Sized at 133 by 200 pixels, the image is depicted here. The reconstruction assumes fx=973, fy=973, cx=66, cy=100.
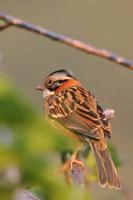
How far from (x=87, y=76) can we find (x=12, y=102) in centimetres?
1298

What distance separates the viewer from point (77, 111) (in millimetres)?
6137

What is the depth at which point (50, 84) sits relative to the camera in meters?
6.66

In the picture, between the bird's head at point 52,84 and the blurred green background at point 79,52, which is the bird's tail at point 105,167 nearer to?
the bird's head at point 52,84

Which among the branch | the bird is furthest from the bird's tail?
the branch

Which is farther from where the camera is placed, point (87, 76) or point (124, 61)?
point (87, 76)

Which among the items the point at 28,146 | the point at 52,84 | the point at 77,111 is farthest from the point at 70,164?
the point at 52,84

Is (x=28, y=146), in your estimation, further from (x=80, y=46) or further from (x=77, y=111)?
(x=77, y=111)

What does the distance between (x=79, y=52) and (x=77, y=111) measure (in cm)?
860

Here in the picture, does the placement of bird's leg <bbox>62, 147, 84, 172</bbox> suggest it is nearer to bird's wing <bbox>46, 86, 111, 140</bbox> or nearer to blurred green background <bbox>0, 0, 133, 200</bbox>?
→ bird's wing <bbox>46, 86, 111, 140</bbox>

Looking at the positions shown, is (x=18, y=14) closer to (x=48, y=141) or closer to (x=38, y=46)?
(x=38, y=46)

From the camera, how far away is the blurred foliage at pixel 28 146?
1.17 meters

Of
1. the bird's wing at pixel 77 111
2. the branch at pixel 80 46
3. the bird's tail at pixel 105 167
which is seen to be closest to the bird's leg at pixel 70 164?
the branch at pixel 80 46

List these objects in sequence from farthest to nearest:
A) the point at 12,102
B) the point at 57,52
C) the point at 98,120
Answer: the point at 57,52
the point at 98,120
the point at 12,102

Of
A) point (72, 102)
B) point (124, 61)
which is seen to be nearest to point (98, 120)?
point (72, 102)
